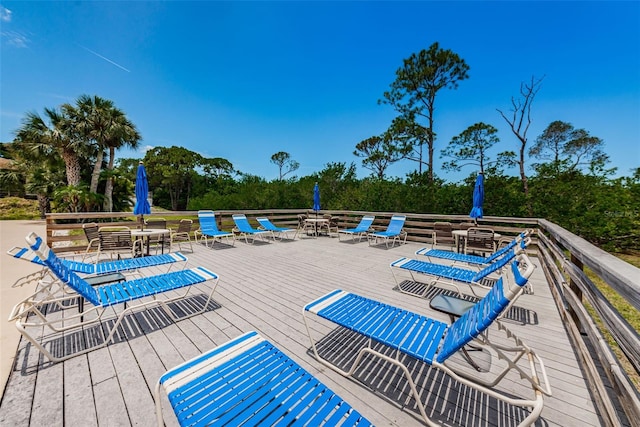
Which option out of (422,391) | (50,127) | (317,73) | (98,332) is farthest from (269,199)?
(422,391)

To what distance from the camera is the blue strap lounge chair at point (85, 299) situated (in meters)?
2.27

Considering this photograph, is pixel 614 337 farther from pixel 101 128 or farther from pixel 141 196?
pixel 101 128

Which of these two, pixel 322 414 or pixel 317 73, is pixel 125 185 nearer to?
pixel 317 73

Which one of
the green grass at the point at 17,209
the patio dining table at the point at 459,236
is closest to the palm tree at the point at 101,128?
the green grass at the point at 17,209

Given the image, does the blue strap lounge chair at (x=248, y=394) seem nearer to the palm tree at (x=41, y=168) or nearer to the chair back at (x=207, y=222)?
the chair back at (x=207, y=222)

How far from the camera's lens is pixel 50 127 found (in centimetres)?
1545

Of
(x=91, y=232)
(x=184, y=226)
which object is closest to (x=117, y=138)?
(x=184, y=226)

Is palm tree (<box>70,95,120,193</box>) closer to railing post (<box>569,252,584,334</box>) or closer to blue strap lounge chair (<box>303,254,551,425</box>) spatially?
blue strap lounge chair (<box>303,254,551,425</box>)

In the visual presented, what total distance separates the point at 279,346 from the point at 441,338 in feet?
4.71

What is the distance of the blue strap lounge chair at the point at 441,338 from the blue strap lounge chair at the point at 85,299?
1.74 meters

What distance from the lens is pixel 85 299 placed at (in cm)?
281

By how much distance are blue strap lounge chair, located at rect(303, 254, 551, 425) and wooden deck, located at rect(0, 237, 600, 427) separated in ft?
0.36

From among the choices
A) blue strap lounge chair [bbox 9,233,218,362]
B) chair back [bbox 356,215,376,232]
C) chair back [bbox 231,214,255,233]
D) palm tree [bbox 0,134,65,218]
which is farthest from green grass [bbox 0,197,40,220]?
chair back [bbox 356,215,376,232]

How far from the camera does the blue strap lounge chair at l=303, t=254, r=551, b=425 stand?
1519 millimetres
